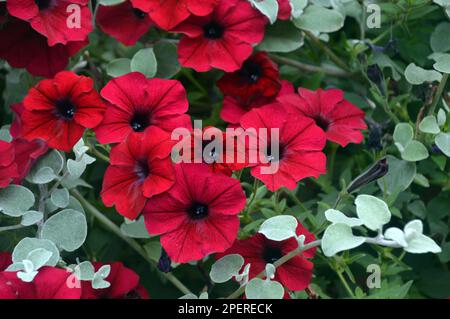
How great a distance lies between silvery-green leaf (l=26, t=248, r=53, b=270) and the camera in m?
0.94

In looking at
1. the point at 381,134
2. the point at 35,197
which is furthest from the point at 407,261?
the point at 35,197

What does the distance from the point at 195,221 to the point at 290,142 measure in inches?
7.2

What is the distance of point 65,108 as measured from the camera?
111cm

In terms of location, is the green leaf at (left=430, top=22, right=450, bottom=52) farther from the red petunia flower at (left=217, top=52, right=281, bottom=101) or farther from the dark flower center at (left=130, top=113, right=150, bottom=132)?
the dark flower center at (left=130, top=113, right=150, bottom=132)

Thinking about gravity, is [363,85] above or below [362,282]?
above

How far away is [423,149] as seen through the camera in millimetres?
1119

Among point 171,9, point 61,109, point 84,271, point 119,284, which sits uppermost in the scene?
point 171,9

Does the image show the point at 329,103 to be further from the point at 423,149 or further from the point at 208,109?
the point at 208,109

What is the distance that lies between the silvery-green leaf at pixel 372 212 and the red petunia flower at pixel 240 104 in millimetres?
318

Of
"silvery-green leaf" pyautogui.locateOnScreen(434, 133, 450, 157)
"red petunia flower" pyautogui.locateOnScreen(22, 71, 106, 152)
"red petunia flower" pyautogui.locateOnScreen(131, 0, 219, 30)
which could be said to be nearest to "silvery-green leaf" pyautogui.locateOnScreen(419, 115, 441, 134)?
"silvery-green leaf" pyautogui.locateOnScreen(434, 133, 450, 157)

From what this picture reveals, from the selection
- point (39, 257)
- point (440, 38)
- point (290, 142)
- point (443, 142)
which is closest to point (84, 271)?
point (39, 257)

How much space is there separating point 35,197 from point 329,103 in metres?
0.49

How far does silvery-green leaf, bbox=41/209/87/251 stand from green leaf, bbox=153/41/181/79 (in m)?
0.34

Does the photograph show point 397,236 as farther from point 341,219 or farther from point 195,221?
point 195,221
